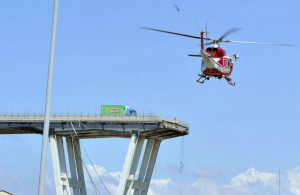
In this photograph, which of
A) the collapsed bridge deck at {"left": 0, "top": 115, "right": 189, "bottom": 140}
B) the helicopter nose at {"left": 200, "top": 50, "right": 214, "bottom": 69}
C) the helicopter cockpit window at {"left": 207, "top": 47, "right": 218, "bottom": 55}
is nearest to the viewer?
the helicopter nose at {"left": 200, "top": 50, "right": 214, "bottom": 69}

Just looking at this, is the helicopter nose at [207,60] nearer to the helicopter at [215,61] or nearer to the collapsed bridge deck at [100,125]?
the helicopter at [215,61]

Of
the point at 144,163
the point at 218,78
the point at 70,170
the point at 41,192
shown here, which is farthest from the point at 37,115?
the point at 41,192

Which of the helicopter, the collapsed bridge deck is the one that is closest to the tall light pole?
the helicopter

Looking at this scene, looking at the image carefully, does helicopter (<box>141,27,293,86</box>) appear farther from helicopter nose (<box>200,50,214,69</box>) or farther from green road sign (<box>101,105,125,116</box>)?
green road sign (<box>101,105,125,116</box>)

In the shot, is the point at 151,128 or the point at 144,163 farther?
the point at 144,163

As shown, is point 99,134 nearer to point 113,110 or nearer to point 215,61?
point 113,110

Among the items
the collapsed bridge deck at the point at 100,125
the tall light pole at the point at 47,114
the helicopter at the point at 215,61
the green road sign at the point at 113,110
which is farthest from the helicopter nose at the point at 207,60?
the tall light pole at the point at 47,114

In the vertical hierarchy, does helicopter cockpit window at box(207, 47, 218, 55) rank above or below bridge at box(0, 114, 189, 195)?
above

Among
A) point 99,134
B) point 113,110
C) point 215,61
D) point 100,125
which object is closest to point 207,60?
point 215,61

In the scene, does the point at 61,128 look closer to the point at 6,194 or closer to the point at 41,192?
the point at 6,194
